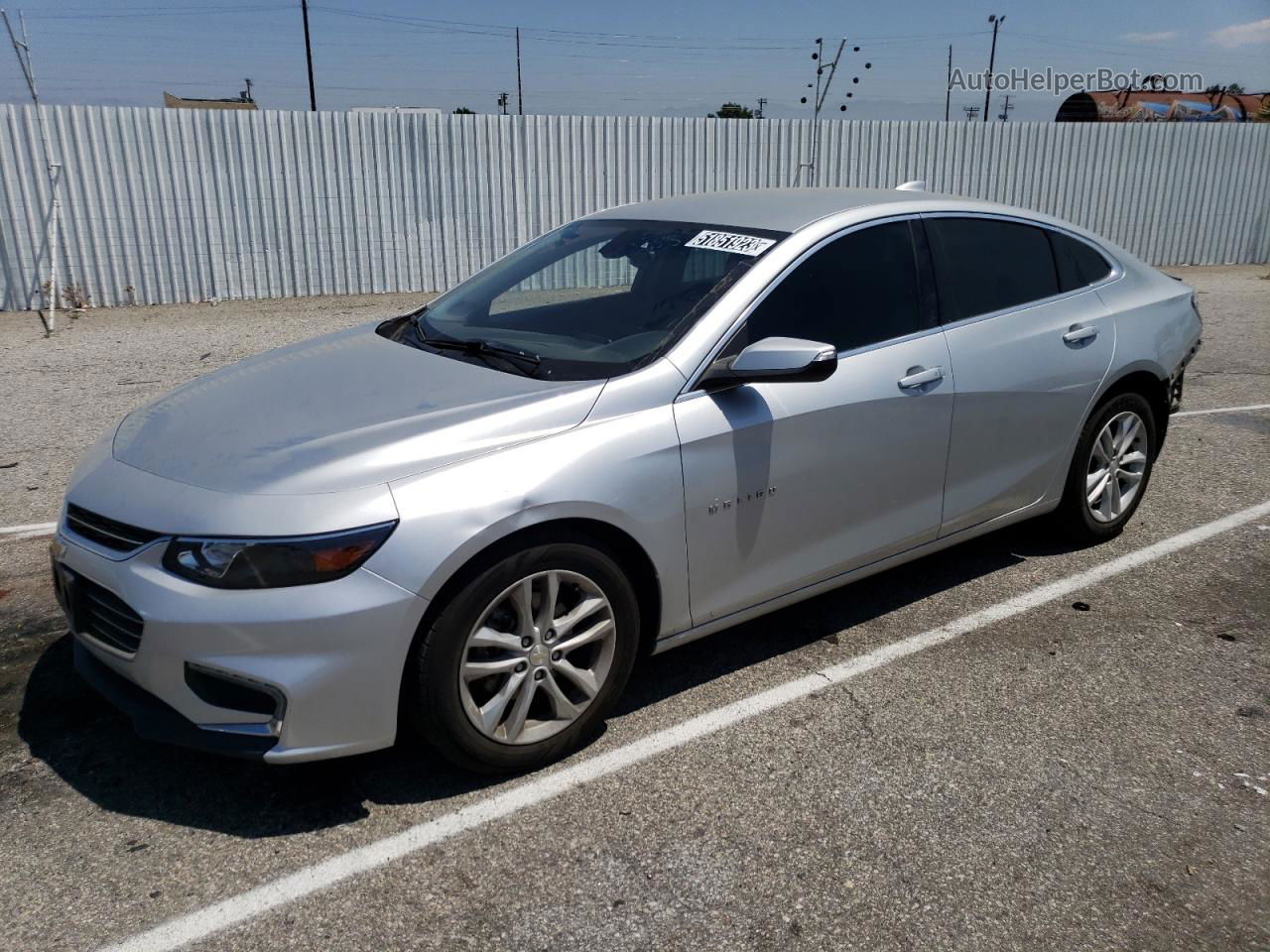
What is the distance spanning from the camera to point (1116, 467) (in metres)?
5.16

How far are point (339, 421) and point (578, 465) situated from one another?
2.52 ft

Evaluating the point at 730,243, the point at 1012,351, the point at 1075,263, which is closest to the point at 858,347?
the point at 730,243

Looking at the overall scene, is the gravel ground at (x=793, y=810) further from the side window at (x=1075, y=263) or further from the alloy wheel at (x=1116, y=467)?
the side window at (x=1075, y=263)

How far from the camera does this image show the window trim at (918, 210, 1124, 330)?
14.2ft

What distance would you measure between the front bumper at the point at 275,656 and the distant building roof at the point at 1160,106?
80.9 ft

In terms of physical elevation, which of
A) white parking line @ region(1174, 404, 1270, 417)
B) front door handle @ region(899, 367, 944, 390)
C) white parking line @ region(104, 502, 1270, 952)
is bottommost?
white parking line @ region(1174, 404, 1270, 417)

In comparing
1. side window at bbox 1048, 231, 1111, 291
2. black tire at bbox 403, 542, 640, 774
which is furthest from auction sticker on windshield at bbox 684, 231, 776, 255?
side window at bbox 1048, 231, 1111, 291

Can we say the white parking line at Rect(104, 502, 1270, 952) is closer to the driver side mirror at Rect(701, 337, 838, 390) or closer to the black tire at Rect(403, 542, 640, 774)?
the black tire at Rect(403, 542, 640, 774)

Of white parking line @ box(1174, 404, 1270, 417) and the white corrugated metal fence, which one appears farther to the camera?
the white corrugated metal fence

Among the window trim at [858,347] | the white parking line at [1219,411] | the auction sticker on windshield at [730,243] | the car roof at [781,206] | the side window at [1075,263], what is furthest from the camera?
the white parking line at [1219,411]

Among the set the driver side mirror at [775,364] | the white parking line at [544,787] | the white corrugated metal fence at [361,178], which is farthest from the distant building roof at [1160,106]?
the driver side mirror at [775,364]

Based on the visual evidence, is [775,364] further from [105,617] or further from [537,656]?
[105,617]

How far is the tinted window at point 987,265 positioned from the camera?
438 centimetres

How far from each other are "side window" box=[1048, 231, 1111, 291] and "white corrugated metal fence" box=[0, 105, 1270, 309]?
1136cm
